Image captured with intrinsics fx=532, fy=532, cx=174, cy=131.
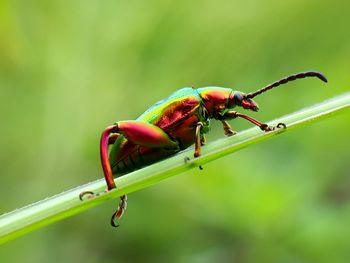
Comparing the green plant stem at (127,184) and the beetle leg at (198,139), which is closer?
the green plant stem at (127,184)

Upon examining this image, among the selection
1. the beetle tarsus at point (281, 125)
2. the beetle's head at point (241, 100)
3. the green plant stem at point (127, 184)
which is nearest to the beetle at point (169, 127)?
the beetle's head at point (241, 100)

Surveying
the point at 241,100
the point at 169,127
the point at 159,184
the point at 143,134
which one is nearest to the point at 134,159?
the point at 143,134

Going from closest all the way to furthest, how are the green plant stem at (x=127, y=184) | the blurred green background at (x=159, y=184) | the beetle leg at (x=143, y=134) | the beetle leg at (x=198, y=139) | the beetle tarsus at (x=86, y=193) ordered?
the green plant stem at (x=127, y=184) → the beetle tarsus at (x=86, y=193) → the beetle leg at (x=198, y=139) → the beetle leg at (x=143, y=134) → the blurred green background at (x=159, y=184)

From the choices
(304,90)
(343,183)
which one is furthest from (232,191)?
(304,90)

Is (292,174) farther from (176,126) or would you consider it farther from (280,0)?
(280,0)

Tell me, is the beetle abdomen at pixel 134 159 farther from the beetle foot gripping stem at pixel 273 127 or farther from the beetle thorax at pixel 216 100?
the beetle foot gripping stem at pixel 273 127

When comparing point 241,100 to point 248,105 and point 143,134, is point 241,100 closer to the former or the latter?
point 248,105

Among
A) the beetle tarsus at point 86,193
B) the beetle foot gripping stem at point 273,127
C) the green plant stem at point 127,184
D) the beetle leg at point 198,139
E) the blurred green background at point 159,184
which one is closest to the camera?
the green plant stem at point 127,184
